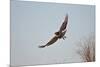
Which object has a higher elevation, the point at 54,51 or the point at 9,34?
the point at 9,34

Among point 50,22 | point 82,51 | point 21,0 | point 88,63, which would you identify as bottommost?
point 88,63

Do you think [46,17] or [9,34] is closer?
[9,34]

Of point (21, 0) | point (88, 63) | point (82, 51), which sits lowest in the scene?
point (88, 63)

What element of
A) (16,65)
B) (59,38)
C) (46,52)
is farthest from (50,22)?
(16,65)

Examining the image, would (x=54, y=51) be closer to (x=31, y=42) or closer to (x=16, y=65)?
(x=31, y=42)

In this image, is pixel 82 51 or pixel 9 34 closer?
pixel 9 34

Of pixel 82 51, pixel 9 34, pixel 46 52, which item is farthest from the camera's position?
pixel 82 51

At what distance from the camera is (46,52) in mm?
1827

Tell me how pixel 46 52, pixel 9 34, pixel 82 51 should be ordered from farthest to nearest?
pixel 82 51 < pixel 46 52 < pixel 9 34

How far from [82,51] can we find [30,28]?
A: 0.62 m

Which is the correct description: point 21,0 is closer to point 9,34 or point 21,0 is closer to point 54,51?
point 9,34

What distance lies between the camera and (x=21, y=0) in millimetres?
1749
